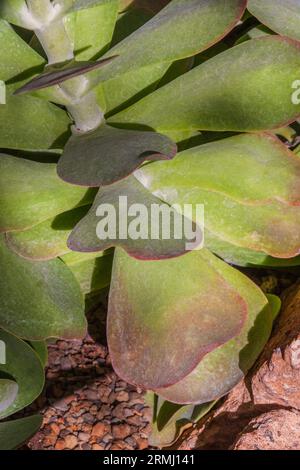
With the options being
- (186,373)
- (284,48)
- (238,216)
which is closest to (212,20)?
(284,48)

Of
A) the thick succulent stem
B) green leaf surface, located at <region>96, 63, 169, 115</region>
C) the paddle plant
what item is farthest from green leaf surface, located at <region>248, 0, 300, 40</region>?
the thick succulent stem

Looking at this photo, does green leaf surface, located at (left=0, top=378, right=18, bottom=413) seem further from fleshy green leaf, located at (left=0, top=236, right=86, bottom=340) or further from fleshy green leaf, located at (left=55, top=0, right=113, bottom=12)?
fleshy green leaf, located at (left=55, top=0, right=113, bottom=12)

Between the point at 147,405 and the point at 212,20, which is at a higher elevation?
the point at 212,20

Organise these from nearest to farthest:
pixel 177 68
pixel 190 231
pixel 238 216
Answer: pixel 190 231
pixel 238 216
pixel 177 68

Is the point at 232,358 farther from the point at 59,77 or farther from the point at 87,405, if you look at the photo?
the point at 59,77

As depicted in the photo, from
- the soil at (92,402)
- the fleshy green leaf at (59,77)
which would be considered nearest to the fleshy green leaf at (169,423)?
the soil at (92,402)

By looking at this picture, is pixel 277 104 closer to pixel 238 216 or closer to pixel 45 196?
pixel 238 216

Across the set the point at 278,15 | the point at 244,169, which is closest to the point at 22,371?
the point at 244,169
